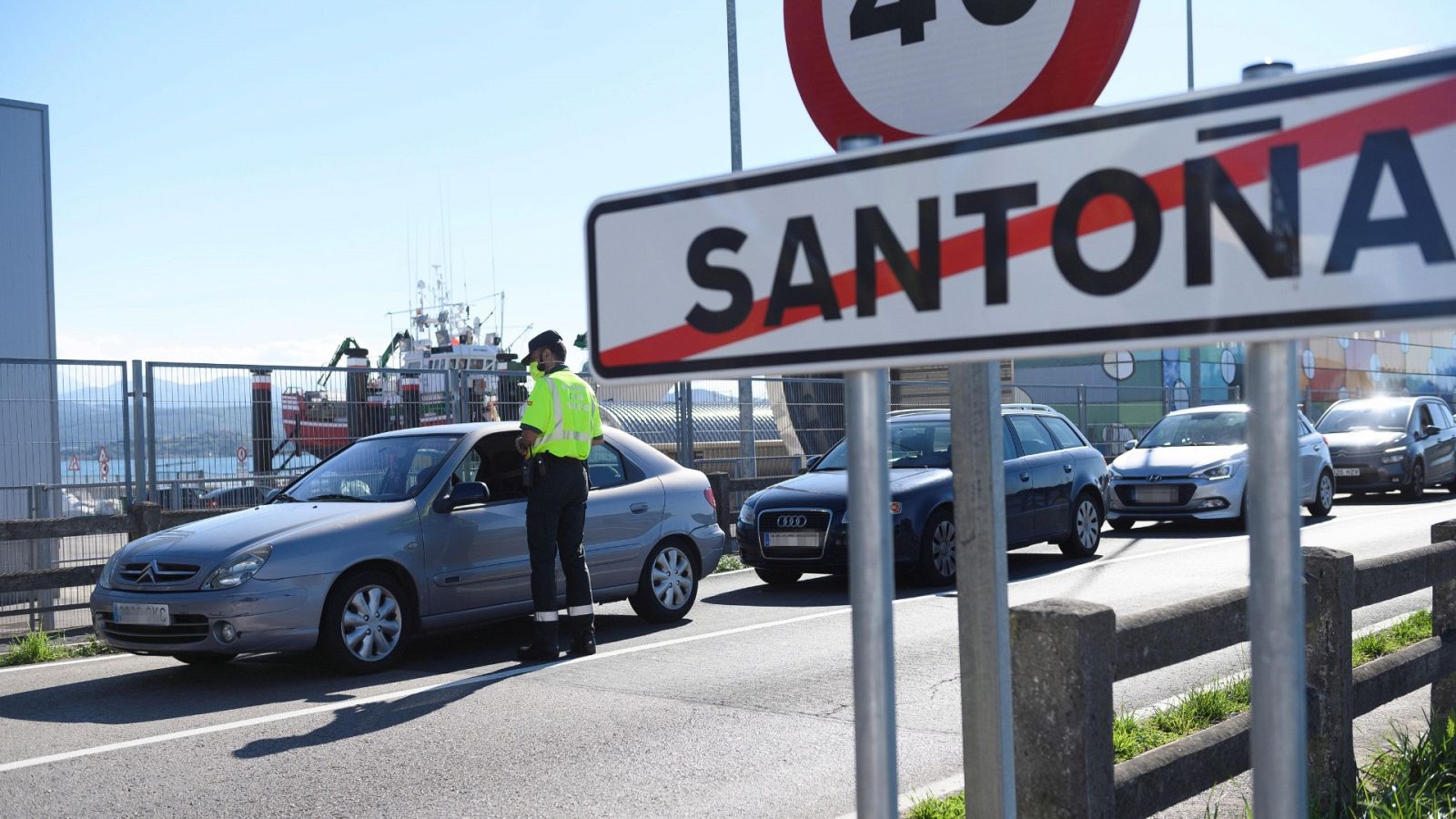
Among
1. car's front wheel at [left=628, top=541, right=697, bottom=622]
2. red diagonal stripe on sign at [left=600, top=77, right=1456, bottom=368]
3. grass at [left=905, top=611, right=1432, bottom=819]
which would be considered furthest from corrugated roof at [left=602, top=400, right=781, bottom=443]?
red diagonal stripe on sign at [left=600, top=77, right=1456, bottom=368]

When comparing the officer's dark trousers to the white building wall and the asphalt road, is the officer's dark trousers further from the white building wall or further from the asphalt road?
the white building wall

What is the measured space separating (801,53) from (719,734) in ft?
14.5

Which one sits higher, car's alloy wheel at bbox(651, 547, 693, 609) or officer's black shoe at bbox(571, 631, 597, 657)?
car's alloy wheel at bbox(651, 547, 693, 609)

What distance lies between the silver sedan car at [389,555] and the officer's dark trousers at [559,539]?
0.50 metres

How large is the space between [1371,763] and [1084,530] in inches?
360

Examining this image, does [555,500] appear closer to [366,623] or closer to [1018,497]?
[366,623]

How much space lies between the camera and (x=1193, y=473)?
16578 millimetres

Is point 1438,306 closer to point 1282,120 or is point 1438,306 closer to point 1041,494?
point 1282,120

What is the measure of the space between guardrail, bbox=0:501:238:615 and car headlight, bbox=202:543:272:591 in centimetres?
311

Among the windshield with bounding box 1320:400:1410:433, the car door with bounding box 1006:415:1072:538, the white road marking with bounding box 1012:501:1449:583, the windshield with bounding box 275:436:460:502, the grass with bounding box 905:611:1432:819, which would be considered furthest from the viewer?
the windshield with bounding box 1320:400:1410:433

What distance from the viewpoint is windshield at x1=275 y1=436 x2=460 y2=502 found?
8.97 m

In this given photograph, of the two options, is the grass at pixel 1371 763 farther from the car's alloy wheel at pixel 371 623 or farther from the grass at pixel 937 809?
the car's alloy wheel at pixel 371 623

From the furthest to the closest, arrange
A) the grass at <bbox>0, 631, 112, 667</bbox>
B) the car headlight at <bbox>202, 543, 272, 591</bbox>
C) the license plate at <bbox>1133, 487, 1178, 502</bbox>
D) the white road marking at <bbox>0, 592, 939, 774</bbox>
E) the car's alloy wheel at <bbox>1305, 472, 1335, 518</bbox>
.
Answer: the car's alloy wheel at <bbox>1305, 472, 1335, 518</bbox>, the license plate at <bbox>1133, 487, 1178, 502</bbox>, the grass at <bbox>0, 631, 112, 667</bbox>, the car headlight at <bbox>202, 543, 272, 591</bbox>, the white road marking at <bbox>0, 592, 939, 774</bbox>

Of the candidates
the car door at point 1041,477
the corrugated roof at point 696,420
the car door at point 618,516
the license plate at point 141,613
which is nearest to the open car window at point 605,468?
the car door at point 618,516
